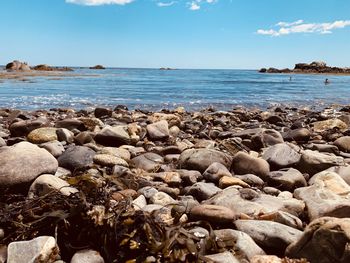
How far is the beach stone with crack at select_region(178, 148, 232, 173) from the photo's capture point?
5.87 metres

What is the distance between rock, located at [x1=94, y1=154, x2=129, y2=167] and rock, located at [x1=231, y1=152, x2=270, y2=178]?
5.55 ft

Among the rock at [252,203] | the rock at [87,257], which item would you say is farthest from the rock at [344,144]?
the rock at [87,257]

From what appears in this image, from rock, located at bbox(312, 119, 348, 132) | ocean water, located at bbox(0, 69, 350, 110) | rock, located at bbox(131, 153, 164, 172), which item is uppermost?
rock, located at bbox(131, 153, 164, 172)

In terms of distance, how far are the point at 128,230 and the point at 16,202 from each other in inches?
56.0

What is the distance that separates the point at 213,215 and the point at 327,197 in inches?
56.1

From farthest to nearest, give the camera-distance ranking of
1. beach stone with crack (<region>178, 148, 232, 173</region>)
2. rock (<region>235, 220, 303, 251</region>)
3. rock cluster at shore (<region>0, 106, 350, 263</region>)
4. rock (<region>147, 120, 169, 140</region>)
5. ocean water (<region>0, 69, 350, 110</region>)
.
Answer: ocean water (<region>0, 69, 350, 110</region>)
rock (<region>147, 120, 169, 140</region>)
beach stone with crack (<region>178, 148, 232, 173</region>)
rock (<region>235, 220, 303, 251</region>)
rock cluster at shore (<region>0, 106, 350, 263</region>)

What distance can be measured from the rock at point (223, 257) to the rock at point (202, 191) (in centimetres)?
162

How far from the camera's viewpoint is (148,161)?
20.6 ft

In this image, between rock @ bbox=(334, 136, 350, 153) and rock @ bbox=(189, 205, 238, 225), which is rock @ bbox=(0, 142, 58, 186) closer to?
rock @ bbox=(189, 205, 238, 225)

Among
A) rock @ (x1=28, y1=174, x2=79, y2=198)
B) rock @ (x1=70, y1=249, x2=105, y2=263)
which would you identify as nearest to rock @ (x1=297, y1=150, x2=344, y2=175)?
rock @ (x1=28, y1=174, x2=79, y2=198)

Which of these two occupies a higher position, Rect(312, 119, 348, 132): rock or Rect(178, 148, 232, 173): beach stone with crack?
Rect(178, 148, 232, 173): beach stone with crack

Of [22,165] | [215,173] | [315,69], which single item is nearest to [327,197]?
[215,173]

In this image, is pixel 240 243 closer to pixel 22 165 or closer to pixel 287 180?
pixel 287 180

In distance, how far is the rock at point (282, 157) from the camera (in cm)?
616
